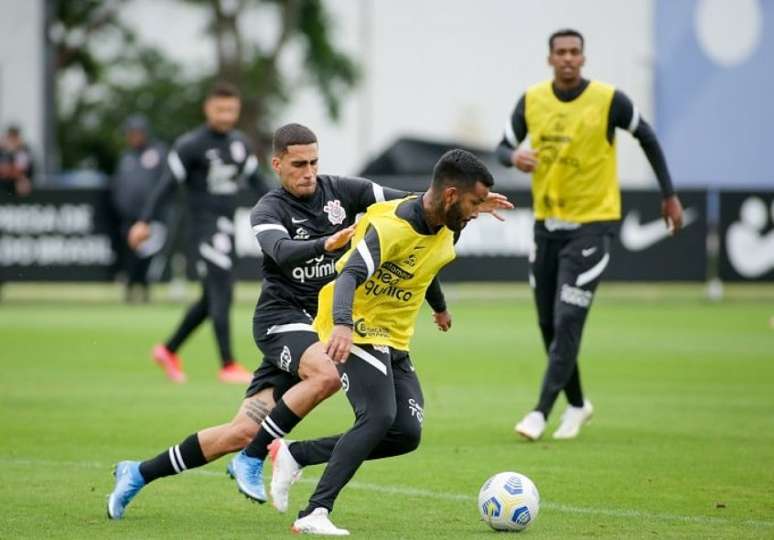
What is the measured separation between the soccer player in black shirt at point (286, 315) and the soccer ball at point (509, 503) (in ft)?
3.23

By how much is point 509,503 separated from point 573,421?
366 centimetres

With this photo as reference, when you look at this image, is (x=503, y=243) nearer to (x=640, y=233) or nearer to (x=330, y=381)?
(x=640, y=233)

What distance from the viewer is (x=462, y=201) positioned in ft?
24.2

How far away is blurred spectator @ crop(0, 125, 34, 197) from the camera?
2461 centimetres

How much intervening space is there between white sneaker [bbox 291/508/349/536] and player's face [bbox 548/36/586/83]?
4682mm

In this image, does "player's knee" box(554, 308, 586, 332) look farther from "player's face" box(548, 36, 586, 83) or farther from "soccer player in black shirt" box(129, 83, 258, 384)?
"soccer player in black shirt" box(129, 83, 258, 384)

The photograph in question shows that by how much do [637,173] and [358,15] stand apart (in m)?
19.7

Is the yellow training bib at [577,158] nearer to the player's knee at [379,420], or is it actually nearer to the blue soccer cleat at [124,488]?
the player's knee at [379,420]

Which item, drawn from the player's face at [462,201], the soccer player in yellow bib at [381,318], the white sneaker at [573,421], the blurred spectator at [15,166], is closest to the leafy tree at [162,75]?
the blurred spectator at [15,166]

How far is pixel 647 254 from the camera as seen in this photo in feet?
78.4

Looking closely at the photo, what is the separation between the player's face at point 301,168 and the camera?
320 inches

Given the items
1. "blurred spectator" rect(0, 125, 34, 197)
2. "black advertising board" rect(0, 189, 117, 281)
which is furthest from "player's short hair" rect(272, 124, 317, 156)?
"blurred spectator" rect(0, 125, 34, 197)

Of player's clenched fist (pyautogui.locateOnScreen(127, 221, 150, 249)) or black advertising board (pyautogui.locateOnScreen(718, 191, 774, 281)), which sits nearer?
player's clenched fist (pyautogui.locateOnScreen(127, 221, 150, 249))

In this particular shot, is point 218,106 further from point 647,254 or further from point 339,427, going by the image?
point 647,254
